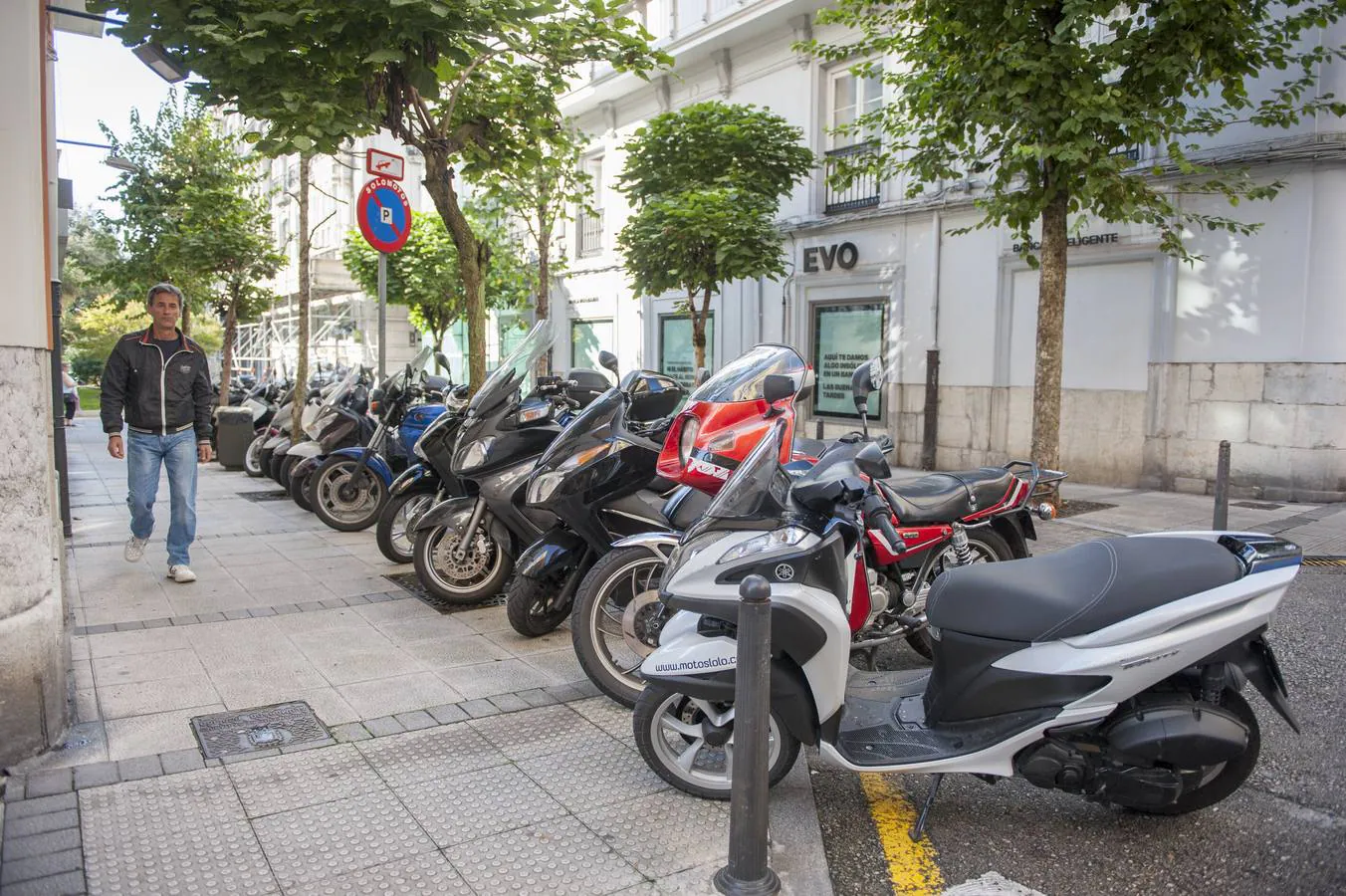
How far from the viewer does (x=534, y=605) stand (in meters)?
5.11

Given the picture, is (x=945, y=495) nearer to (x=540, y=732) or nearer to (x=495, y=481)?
(x=540, y=732)

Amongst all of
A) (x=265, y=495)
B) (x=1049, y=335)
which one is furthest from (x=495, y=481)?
(x=265, y=495)

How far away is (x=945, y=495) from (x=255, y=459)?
34.9 ft

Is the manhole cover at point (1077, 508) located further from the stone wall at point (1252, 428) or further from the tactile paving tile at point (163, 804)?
the tactile paving tile at point (163, 804)

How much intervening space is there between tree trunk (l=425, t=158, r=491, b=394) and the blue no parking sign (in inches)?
11.8

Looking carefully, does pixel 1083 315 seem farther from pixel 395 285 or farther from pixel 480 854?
pixel 395 285

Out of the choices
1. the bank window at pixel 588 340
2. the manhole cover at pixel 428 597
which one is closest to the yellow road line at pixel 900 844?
the manhole cover at pixel 428 597

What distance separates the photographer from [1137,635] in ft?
9.21

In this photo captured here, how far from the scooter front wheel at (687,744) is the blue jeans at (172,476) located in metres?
4.50

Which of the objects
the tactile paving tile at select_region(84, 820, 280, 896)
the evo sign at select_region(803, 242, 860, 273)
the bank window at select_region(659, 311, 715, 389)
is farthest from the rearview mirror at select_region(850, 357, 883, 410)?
the bank window at select_region(659, 311, 715, 389)

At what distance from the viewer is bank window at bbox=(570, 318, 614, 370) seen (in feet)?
75.2

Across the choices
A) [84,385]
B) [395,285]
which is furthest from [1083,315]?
[84,385]

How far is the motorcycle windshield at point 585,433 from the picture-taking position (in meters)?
4.79

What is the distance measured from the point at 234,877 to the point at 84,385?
165 feet
